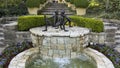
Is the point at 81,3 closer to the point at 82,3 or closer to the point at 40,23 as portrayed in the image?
the point at 82,3

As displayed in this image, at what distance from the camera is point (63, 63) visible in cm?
809

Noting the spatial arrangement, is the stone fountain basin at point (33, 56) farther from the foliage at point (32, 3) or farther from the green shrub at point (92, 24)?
the foliage at point (32, 3)

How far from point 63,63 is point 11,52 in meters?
2.15

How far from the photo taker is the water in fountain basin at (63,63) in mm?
7754

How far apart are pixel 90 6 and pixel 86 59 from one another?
7.90m

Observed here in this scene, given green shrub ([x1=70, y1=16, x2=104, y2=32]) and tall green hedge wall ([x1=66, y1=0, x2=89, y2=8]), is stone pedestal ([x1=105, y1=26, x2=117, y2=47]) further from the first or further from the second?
tall green hedge wall ([x1=66, y1=0, x2=89, y2=8])

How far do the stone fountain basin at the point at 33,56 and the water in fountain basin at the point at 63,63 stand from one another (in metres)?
0.21

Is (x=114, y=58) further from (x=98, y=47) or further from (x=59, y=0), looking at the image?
(x=59, y=0)

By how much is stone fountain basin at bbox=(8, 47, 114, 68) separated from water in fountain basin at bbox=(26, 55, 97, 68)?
0.68ft

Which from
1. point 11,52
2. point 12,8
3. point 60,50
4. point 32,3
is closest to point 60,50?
point 60,50

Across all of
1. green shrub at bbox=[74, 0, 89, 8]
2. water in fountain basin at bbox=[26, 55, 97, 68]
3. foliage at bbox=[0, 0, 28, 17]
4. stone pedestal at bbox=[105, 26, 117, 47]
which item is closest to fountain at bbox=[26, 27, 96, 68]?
water in fountain basin at bbox=[26, 55, 97, 68]


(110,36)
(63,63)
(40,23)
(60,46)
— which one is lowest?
(63,63)

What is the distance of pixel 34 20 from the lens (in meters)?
10.5

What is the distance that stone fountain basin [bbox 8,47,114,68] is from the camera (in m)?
7.25
